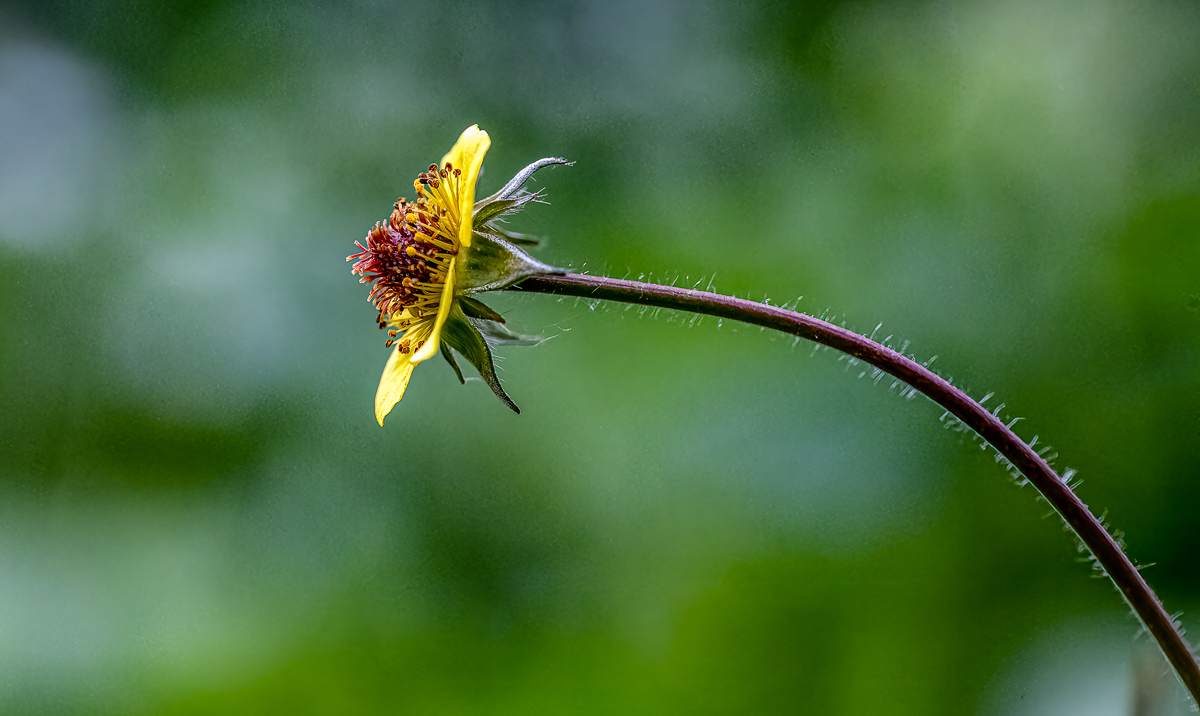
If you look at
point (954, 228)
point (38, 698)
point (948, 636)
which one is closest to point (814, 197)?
point (954, 228)

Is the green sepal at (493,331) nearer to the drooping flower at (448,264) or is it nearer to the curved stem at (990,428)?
the drooping flower at (448,264)

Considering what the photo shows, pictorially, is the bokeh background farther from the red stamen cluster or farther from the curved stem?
the curved stem

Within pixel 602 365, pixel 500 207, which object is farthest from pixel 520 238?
pixel 602 365

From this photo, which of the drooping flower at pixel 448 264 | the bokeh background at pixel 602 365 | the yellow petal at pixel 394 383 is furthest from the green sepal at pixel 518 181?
the bokeh background at pixel 602 365

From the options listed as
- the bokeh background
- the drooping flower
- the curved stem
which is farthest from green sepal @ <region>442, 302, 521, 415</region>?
the bokeh background

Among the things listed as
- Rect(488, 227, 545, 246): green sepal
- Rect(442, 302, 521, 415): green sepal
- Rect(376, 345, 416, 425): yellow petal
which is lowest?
Rect(376, 345, 416, 425): yellow petal

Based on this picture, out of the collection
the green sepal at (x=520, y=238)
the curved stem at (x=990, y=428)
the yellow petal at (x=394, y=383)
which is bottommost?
the yellow petal at (x=394, y=383)
